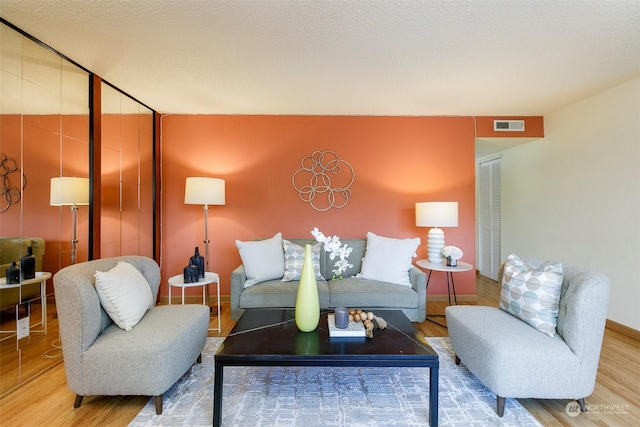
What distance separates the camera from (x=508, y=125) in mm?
3824

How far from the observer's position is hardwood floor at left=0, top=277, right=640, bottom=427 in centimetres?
164

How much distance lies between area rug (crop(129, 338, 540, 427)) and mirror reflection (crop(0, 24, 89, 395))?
1.11 m

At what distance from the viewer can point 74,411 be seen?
1709mm

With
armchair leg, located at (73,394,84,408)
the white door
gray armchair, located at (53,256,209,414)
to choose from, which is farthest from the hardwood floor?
the white door

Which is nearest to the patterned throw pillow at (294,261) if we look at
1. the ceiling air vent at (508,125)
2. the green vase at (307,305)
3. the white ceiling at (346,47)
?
the green vase at (307,305)

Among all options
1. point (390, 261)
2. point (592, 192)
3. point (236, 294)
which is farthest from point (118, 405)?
point (592, 192)

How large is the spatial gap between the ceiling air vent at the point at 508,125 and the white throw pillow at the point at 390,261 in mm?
2084

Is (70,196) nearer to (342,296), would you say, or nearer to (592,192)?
(342,296)

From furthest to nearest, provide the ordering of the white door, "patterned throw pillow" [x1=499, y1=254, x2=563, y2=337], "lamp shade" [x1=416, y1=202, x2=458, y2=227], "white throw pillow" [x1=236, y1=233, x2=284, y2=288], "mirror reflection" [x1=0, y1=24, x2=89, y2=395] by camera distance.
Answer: the white door, "lamp shade" [x1=416, y1=202, x2=458, y2=227], "white throw pillow" [x1=236, y1=233, x2=284, y2=288], "mirror reflection" [x1=0, y1=24, x2=89, y2=395], "patterned throw pillow" [x1=499, y1=254, x2=563, y2=337]

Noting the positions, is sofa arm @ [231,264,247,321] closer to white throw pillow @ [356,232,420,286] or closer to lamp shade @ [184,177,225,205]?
lamp shade @ [184,177,225,205]

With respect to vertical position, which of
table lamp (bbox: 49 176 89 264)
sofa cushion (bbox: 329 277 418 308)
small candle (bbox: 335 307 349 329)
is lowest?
sofa cushion (bbox: 329 277 418 308)

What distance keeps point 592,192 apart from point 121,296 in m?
4.51

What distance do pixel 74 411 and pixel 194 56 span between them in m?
2.58

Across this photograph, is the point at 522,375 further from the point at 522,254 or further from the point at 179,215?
the point at 179,215
